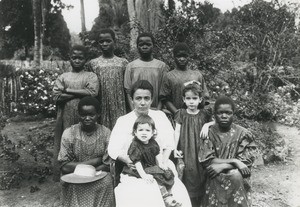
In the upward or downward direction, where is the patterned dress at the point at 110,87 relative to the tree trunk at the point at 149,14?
downward

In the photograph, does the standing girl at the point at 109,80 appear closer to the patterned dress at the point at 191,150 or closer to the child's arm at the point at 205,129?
the patterned dress at the point at 191,150

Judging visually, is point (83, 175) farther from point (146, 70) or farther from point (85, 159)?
point (146, 70)

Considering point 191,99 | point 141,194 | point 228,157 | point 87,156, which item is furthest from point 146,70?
point 141,194

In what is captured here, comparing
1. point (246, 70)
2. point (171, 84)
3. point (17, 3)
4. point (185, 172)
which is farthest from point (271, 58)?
point (17, 3)

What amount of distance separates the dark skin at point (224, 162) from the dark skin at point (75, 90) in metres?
1.69

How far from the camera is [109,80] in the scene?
475 cm

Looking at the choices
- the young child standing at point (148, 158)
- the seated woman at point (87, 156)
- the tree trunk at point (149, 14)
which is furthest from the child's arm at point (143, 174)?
the tree trunk at point (149, 14)

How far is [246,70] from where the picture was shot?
9219mm

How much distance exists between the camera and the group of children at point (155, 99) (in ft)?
12.2

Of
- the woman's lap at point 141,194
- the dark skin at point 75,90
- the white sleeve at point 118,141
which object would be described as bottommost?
the woman's lap at point 141,194

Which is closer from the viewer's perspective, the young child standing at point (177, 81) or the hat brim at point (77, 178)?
the hat brim at point (77, 178)

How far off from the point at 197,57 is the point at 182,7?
1229mm

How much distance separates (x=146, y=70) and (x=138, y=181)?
1.74 meters

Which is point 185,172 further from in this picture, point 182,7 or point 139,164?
point 182,7
